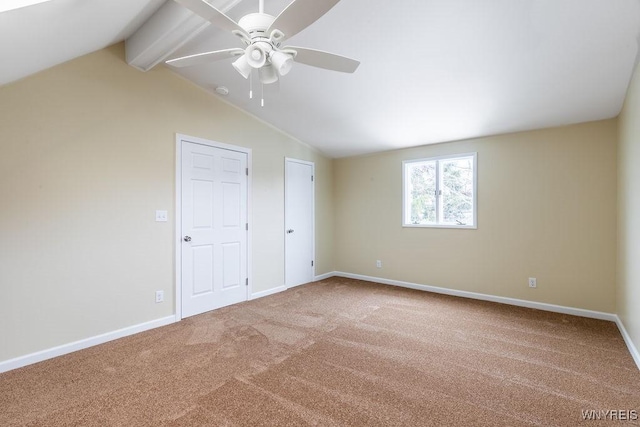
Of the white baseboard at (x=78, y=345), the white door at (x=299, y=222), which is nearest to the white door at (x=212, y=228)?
the white baseboard at (x=78, y=345)

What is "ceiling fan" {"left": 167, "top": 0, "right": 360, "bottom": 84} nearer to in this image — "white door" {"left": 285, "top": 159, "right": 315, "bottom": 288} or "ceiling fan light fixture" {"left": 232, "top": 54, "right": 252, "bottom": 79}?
"ceiling fan light fixture" {"left": 232, "top": 54, "right": 252, "bottom": 79}

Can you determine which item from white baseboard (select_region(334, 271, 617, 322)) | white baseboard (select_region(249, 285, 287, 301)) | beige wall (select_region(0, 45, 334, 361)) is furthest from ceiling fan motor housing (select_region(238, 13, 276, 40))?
white baseboard (select_region(334, 271, 617, 322))

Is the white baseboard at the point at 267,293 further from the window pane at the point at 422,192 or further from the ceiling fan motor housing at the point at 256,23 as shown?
the ceiling fan motor housing at the point at 256,23

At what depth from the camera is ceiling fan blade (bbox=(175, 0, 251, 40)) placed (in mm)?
1442

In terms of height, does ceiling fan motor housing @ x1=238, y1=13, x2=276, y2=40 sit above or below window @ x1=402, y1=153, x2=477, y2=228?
above

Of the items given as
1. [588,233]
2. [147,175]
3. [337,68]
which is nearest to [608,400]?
[588,233]

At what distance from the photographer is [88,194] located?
2.78 metres

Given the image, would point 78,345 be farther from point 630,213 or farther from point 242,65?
point 630,213

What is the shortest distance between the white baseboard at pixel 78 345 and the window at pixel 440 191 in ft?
12.0

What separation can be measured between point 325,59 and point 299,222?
11.0 ft

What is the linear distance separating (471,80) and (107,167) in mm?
3582

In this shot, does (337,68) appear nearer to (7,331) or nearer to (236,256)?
(236,256)
